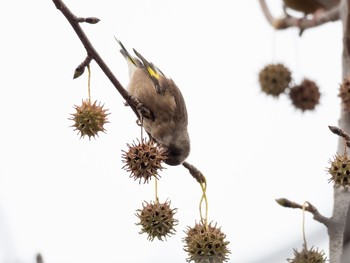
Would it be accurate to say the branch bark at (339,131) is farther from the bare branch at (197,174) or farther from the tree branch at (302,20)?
the bare branch at (197,174)

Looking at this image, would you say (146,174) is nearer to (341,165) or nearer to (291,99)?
(341,165)

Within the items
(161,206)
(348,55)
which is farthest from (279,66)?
(161,206)

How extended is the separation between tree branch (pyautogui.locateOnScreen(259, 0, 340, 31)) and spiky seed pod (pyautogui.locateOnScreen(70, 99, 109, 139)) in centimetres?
205

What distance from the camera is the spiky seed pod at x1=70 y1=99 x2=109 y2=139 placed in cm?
331

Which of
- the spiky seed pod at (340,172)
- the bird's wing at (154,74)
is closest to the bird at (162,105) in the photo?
the bird's wing at (154,74)

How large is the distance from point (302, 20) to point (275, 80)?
1.68 ft

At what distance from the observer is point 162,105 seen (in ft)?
15.1

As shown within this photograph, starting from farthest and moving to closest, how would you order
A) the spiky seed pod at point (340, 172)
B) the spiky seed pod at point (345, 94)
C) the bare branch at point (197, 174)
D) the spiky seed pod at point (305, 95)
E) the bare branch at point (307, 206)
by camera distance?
the spiky seed pod at point (305, 95) → the spiky seed pod at point (345, 94) → the bare branch at point (197, 174) → the bare branch at point (307, 206) → the spiky seed pod at point (340, 172)

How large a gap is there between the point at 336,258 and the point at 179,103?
178cm

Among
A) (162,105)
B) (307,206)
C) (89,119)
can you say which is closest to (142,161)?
(89,119)

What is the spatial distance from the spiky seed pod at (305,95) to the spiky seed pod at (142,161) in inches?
82.2

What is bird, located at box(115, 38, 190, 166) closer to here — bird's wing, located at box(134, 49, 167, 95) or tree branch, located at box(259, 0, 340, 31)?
bird's wing, located at box(134, 49, 167, 95)

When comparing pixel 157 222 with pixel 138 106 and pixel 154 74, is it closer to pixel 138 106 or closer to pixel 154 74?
pixel 138 106

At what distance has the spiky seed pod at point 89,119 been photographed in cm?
331
